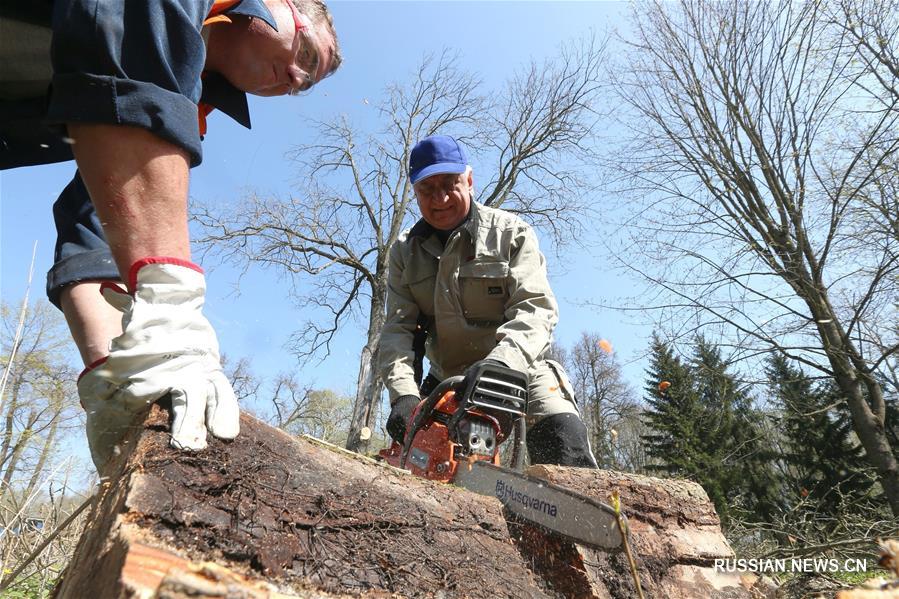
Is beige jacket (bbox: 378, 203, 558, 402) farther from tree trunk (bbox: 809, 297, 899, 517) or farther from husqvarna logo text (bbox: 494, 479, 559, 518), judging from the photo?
tree trunk (bbox: 809, 297, 899, 517)

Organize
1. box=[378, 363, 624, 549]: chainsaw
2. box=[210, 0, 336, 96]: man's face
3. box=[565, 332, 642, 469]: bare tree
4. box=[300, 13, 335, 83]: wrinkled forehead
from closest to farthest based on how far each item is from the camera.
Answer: box=[210, 0, 336, 96]: man's face < box=[378, 363, 624, 549]: chainsaw < box=[300, 13, 335, 83]: wrinkled forehead < box=[565, 332, 642, 469]: bare tree

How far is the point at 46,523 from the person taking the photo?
3.35 m

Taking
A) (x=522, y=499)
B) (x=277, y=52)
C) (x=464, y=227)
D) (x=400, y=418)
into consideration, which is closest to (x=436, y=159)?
(x=464, y=227)

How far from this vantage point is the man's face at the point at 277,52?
1.79m

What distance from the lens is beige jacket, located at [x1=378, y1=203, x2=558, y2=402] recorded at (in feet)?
9.86

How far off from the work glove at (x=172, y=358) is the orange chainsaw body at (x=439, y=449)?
1.23 metres

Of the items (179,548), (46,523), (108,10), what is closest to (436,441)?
(179,548)

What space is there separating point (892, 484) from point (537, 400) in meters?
6.16

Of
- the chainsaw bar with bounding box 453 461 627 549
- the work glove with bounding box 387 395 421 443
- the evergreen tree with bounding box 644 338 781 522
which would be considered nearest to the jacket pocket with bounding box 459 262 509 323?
the work glove with bounding box 387 395 421 443

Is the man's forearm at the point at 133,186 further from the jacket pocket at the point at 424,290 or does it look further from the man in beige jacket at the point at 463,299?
the jacket pocket at the point at 424,290

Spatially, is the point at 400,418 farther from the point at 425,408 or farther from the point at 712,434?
the point at 712,434

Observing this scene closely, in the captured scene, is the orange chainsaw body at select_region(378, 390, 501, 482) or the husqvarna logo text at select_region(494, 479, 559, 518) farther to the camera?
the orange chainsaw body at select_region(378, 390, 501, 482)

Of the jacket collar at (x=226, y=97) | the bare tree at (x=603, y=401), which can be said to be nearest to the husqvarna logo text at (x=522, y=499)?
the jacket collar at (x=226, y=97)

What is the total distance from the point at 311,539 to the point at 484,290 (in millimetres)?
2246
